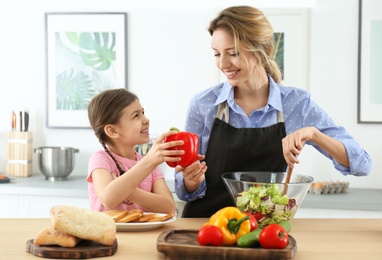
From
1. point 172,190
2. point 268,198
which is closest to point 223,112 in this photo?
point 268,198

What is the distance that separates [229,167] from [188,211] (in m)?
0.25

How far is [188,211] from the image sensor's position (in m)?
2.57

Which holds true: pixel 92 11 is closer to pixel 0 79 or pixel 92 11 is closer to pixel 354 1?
pixel 0 79

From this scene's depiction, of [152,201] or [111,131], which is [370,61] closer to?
[111,131]

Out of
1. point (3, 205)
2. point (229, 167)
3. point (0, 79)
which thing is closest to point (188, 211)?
point (229, 167)

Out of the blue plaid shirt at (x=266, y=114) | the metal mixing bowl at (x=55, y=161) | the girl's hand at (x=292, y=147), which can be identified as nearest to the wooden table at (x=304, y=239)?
the girl's hand at (x=292, y=147)

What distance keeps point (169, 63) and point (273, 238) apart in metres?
2.70

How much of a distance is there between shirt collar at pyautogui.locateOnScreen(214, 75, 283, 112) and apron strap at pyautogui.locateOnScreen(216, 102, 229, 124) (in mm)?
23

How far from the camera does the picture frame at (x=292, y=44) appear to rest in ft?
13.3

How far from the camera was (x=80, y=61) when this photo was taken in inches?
169

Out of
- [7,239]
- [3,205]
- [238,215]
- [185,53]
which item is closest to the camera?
[238,215]

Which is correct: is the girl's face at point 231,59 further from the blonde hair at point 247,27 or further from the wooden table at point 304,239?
the wooden table at point 304,239

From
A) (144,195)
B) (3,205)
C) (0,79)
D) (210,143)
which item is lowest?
(3,205)

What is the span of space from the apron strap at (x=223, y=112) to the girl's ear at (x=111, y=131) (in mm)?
404
